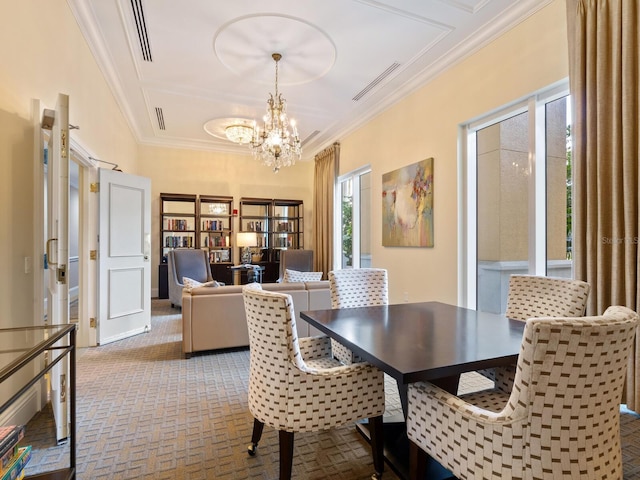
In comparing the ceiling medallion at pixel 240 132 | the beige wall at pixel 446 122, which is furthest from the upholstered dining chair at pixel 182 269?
the beige wall at pixel 446 122

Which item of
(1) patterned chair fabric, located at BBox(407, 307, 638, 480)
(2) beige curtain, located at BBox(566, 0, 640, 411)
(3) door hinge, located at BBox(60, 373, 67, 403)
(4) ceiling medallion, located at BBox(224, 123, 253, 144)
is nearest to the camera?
(1) patterned chair fabric, located at BBox(407, 307, 638, 480)

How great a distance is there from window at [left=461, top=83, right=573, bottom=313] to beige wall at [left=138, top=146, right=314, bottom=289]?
464 cm

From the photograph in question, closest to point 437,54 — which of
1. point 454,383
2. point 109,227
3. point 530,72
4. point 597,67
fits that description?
point 530,72

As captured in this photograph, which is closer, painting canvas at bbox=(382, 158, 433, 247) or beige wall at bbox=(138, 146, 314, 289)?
painting canvas at bbox=(382, 158, 433, 247)

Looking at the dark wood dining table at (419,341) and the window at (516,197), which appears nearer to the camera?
the dark wood dining table at (419,341)

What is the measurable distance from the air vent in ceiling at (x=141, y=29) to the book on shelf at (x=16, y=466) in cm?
327

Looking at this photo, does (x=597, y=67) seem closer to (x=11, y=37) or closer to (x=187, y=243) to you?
(x=11, y=37)

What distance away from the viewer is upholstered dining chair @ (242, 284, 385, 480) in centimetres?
149

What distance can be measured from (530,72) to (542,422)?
3014 millimetres

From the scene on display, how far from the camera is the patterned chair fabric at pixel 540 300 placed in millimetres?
1824

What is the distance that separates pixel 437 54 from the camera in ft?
12.0

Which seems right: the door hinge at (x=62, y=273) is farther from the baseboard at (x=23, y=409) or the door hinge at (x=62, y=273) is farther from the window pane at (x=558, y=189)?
the window pane at (x=558, y=189)

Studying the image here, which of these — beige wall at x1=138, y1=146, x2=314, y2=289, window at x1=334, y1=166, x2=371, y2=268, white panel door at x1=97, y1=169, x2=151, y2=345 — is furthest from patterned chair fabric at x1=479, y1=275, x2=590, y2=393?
beige wall at x1=138, y1=146, x2=314, y2=289

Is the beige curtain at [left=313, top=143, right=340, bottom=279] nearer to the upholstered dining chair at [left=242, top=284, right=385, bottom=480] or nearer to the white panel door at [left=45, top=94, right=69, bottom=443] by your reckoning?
the white panel door at [left=45, top=94, right=69, bottom=443]
